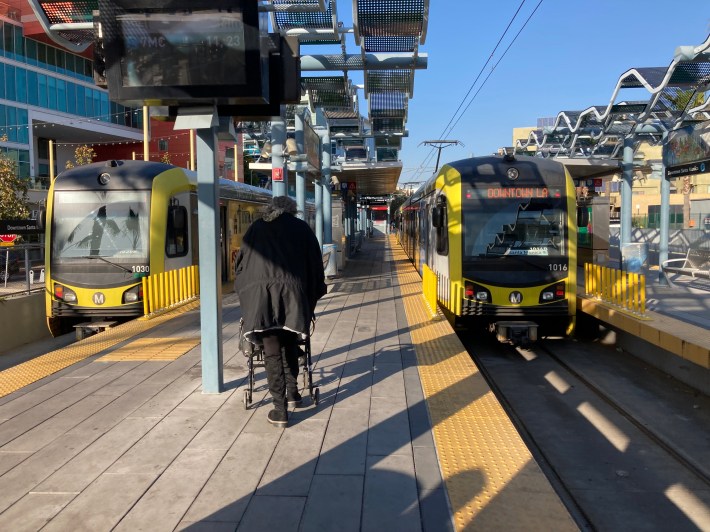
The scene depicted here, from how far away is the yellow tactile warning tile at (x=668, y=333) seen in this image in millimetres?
7262

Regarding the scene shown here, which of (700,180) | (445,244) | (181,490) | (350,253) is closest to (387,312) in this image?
(445,244)

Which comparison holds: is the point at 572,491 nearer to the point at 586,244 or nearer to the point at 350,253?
the point at 586,244

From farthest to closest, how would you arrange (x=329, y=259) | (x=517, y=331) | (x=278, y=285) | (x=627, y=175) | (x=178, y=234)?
1. (x=627, y=175)
2. (x=329, y=259)
3. (x=178, y=234)
4. (x=517, y=331)
5. (x=278, y=285)

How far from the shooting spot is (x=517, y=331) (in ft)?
29.8

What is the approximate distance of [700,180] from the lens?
45.4 meters

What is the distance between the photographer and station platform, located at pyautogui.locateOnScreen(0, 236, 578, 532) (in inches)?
126


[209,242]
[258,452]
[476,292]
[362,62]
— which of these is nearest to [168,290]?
[362,62]

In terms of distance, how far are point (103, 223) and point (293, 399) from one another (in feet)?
23.1

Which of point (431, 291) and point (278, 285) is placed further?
point (431, 291)

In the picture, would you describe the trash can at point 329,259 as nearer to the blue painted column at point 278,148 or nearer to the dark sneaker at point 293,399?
the blue painted column at point 278,148

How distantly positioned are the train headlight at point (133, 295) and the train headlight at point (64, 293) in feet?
2.85

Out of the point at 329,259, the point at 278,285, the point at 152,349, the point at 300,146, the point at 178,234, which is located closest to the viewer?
the point at 278,285

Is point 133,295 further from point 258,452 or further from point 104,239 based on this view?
point 258,452

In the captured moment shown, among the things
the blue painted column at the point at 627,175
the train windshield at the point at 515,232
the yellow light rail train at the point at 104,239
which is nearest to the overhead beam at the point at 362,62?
the train windshield at the point at 515,232
